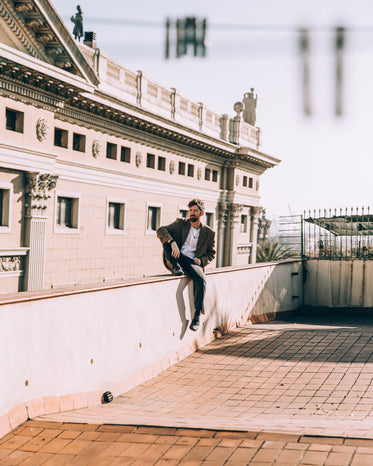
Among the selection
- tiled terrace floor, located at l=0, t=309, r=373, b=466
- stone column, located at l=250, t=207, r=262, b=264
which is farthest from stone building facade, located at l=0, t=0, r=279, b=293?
tiled terrace floor, located at l=0, t=309, r=373, b=466

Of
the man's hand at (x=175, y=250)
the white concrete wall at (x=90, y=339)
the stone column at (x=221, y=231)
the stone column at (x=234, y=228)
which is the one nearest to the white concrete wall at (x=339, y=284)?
the white concrete wall at (x=90, y=339)

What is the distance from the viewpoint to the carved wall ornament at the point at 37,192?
71.2 ft

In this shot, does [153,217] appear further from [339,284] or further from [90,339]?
[90,339]

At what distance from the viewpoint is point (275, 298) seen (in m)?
13.6

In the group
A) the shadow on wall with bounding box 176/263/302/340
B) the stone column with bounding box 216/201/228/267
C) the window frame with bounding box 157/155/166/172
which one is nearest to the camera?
the shadow on wall with bounding box 176/263/302/340

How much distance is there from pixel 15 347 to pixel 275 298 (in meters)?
8.86

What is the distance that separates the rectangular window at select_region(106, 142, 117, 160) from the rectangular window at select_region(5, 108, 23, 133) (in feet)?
21.5

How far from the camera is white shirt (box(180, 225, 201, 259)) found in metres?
8.90

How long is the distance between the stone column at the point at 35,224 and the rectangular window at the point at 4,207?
0.96 m

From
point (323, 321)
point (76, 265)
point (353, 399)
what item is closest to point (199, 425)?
point (353, 399)

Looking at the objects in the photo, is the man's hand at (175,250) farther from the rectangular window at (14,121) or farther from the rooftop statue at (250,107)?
the rooftop statue at (250,107)

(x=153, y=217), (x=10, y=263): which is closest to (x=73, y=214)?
(x=10, y=263)

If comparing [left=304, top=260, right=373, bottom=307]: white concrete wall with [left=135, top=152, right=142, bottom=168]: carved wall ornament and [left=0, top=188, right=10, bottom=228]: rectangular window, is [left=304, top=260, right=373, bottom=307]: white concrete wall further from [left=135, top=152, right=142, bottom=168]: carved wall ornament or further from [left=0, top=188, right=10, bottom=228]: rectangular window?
[left=135, top=152, right=142, bottom=168]: carved wall ornament

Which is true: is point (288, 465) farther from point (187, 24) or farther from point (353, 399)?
point (187, 24)
